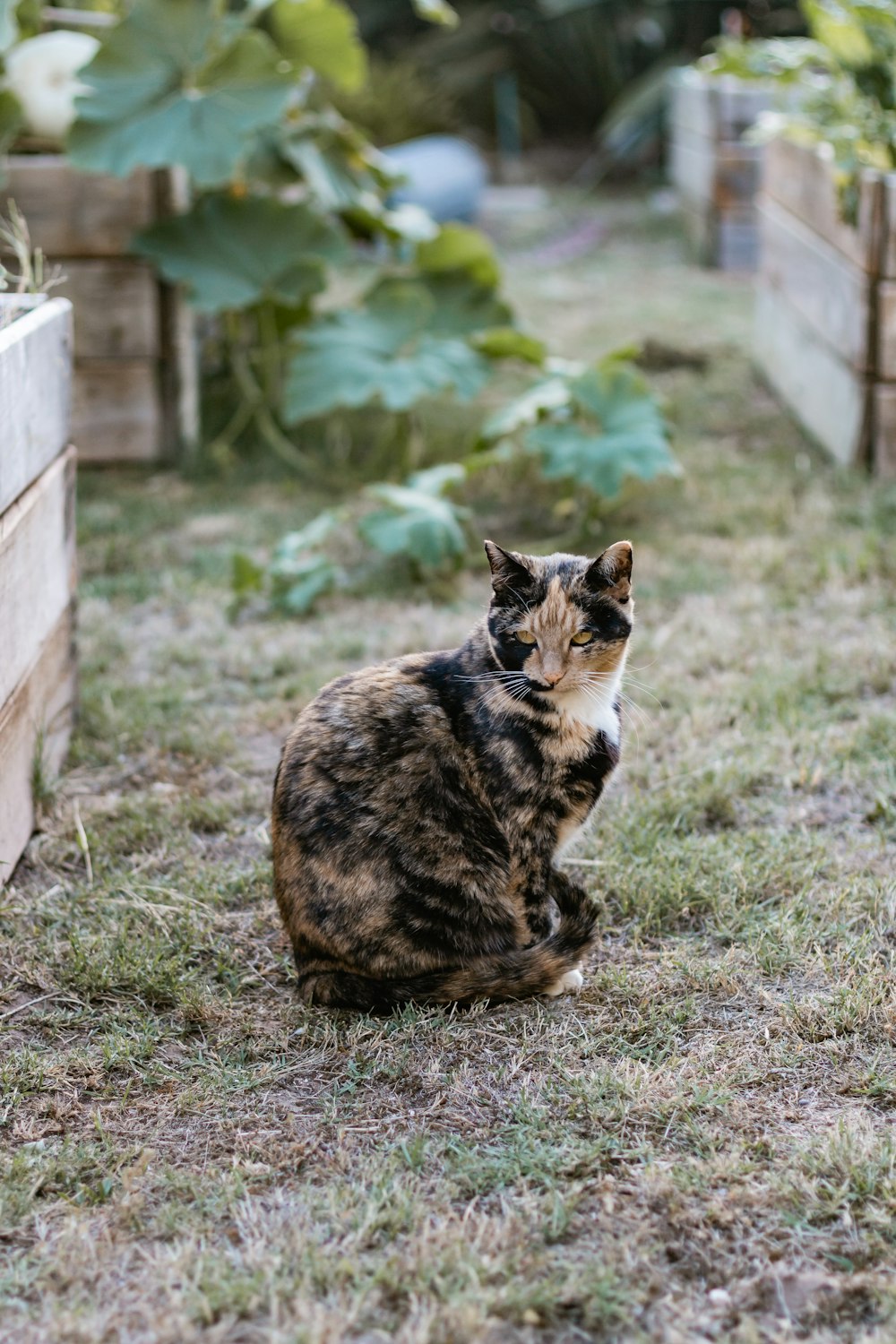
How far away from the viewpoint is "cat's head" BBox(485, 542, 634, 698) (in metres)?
2.07

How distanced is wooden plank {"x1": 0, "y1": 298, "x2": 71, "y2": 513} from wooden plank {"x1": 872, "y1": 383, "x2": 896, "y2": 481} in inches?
101

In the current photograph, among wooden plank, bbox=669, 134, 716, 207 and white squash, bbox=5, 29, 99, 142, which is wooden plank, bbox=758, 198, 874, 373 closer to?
wooden plank, bbox=669, 134, 716, 207

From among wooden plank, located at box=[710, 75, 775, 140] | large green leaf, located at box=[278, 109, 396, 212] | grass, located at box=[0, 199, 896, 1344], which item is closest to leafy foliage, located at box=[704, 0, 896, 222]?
large green leaf, located at box=[278, 109, 396, 212]

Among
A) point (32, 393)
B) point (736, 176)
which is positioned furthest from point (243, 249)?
point (736, 176)

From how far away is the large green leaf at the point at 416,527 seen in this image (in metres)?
3.62

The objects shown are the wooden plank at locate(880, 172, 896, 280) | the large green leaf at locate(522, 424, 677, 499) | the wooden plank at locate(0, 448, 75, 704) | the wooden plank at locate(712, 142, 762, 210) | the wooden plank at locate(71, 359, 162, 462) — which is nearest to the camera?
the wooden plank at locate(0, 448, 75, 704)

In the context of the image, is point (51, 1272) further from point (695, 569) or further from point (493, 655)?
point (695, 569)

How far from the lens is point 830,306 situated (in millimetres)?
4523

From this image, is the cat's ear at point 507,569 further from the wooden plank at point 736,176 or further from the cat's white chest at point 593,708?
the wooden plank at point 736,176

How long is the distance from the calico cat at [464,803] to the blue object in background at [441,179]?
6034 mm

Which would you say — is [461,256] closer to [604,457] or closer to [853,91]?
[604,457]

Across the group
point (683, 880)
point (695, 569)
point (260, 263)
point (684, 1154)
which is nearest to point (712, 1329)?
point (684, 1154)

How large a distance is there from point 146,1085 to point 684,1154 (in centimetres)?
78

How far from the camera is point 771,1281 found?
5.00 feet
